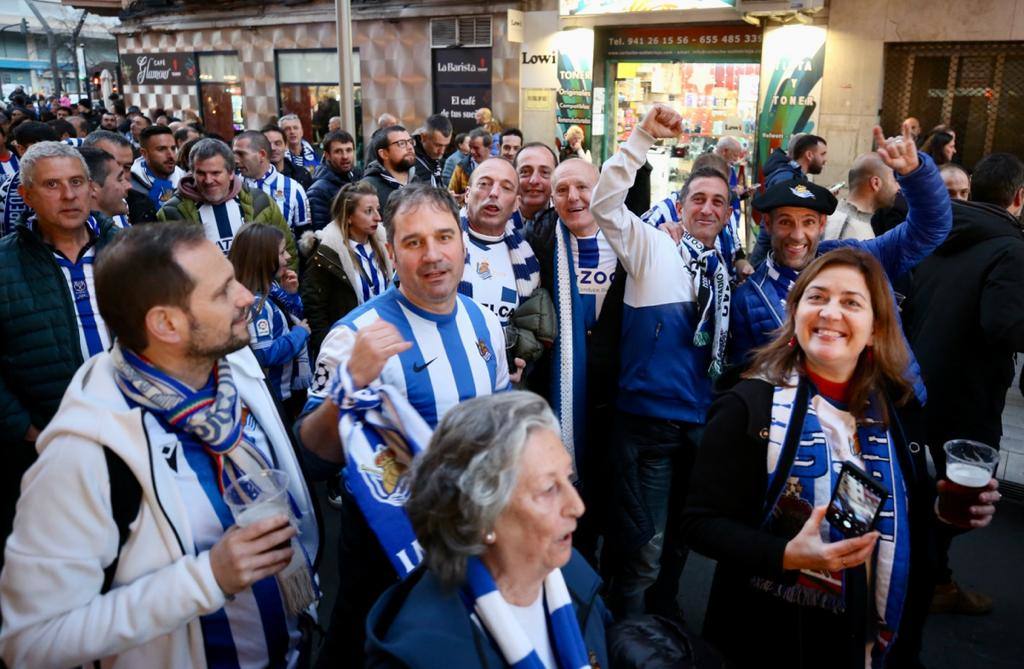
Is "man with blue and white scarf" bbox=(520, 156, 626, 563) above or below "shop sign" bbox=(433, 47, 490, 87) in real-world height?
below

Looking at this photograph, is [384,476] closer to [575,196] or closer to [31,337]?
[575,196]

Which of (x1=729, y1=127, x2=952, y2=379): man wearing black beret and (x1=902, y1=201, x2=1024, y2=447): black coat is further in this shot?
(x1=902, y1=201, x2=1024, y2=447): black coat

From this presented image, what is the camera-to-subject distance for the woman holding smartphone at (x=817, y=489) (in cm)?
207

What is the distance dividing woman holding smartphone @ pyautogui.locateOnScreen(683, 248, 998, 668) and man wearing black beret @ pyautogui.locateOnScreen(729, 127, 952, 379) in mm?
789

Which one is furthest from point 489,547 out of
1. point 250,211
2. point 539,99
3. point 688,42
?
point 539,99

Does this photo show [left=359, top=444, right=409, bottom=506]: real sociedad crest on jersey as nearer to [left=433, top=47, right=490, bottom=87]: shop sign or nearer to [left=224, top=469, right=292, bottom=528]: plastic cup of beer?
[left=224, top=469, right=292, bottom=528]: plastic cup of beer

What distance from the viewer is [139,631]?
1624mm

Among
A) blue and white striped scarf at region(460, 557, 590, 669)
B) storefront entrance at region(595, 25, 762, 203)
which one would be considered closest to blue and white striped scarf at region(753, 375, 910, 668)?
blue and white striped scarf at region(460, 557, 590, 669)

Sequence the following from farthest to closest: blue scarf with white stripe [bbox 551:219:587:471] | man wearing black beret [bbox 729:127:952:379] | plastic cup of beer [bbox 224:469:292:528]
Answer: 1. blue scarf with white stripe [bbox 551:219:587:471]
2. man wearing black beret [bbox 729:127:952:379]
3. plastic cup of beer [bbox 224:469:292:528]

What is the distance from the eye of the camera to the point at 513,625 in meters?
1.57

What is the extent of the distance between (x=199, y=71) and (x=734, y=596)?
733 inches

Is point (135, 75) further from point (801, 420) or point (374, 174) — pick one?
point (801, 420)

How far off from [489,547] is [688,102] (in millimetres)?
10918

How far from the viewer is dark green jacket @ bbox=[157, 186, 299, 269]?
5.00 m
